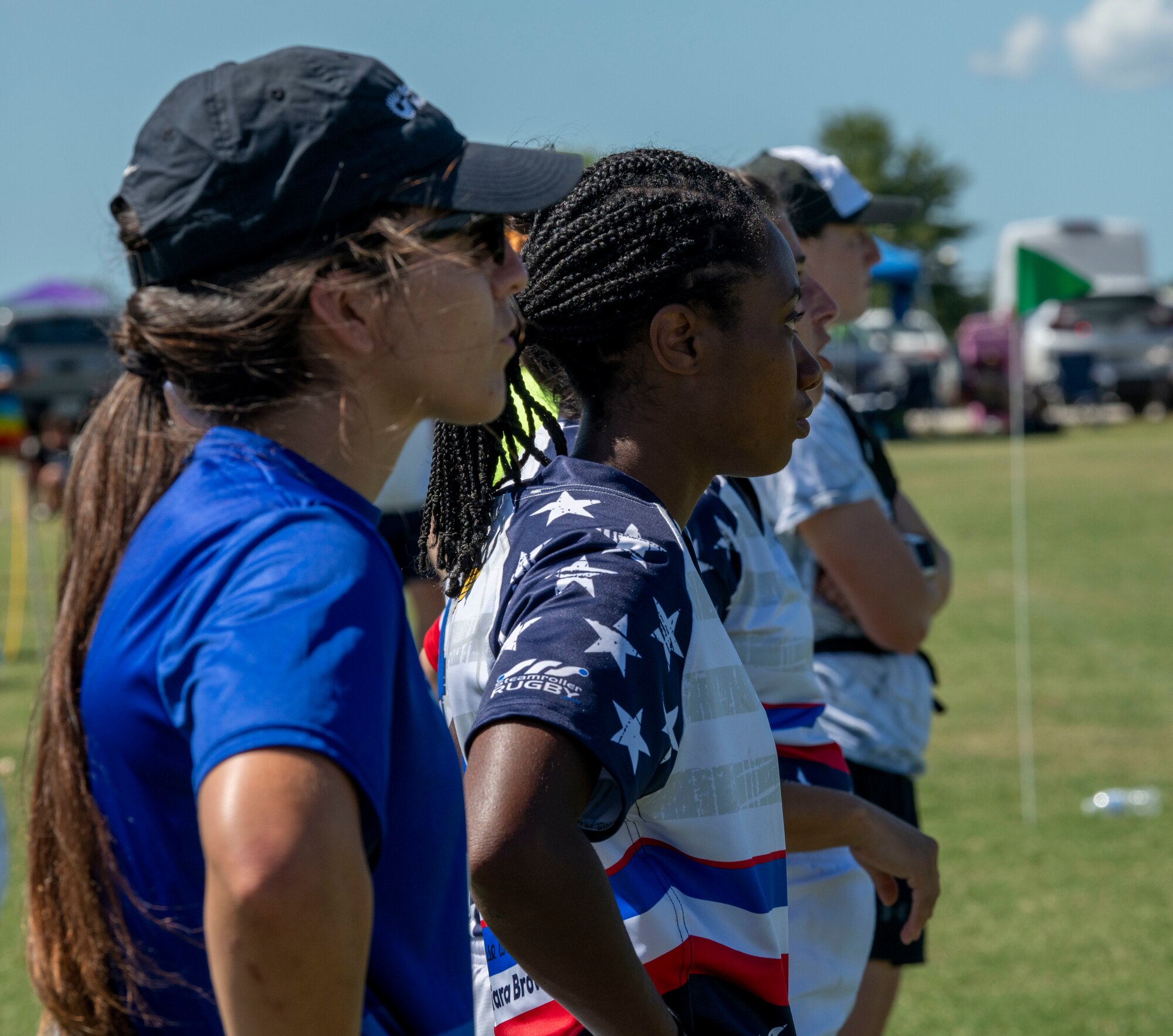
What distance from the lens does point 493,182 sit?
132cm

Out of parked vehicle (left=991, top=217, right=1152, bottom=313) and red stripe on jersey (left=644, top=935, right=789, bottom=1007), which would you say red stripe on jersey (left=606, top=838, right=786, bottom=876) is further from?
parked vehicle (left=991, top=217, right=1152, bottom=313)

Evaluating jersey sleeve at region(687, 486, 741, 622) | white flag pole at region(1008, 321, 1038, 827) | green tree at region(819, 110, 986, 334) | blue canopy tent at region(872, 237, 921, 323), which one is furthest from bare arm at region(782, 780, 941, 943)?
green tree at region(819, 110, 986, 334)

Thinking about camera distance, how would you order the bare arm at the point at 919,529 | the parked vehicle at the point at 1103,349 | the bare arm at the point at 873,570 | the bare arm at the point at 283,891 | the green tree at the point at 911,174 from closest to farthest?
the bare arm at the point at 283,891
the bare arm at the point at 873,570
the bare arm at the point at 919,529
the parked vehicle at the point at 1103,349
the green tree at the point at 911,174

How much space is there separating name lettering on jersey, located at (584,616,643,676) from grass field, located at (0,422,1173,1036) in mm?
1789

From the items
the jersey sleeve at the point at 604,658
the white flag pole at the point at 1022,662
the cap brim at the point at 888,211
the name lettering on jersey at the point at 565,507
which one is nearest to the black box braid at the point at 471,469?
the name lettering on jersey at the point at 565,507

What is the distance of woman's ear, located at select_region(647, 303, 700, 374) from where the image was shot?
1.80m

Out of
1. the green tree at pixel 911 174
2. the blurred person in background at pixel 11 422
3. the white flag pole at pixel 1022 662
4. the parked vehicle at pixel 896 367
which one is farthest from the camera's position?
the green tree at pixel 911 174

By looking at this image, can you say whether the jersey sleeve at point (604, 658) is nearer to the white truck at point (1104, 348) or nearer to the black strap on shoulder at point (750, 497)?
the black strap on shoulder at point (750, 497)

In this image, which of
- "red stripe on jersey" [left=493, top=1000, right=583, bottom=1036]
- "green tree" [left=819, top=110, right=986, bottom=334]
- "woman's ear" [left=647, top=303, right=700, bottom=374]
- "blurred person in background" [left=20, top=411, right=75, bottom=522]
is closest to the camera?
"red stripe on jersey" [left=493, top=1000, right=583, bottom=1036]

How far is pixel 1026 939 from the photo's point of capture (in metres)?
4.67

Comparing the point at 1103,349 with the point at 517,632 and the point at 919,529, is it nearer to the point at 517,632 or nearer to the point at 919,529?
the point at 919,529

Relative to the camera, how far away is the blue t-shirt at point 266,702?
1.05 m

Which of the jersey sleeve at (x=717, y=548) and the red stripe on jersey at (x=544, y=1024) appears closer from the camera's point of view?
the red stripe on jersey at (x=544, y=1024)

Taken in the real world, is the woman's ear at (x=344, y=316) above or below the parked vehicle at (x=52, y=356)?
above
